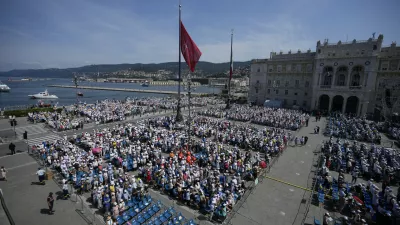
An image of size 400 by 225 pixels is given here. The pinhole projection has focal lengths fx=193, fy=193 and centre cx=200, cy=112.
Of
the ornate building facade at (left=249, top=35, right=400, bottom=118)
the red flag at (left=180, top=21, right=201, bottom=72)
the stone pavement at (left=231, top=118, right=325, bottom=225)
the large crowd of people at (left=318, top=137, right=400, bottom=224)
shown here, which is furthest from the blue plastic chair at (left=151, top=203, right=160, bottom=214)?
the ornate building facade at (left=249, top=35, right=400, bottom=118)

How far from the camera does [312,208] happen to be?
38.7 ft

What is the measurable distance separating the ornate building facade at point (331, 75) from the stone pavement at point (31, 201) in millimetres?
49653

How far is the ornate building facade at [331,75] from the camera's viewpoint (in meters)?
38.8

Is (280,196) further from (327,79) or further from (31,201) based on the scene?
(327,79)

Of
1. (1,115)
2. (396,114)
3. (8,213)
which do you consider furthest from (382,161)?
(1,115)

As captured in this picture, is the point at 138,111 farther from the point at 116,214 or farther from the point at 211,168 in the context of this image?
the point at 116,214

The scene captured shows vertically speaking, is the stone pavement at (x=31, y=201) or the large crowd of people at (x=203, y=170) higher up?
the large crowd of people at (x=203, y=170)

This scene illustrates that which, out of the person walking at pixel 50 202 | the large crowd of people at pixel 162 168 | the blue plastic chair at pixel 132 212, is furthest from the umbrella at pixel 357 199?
the person walking at pixel 50 202

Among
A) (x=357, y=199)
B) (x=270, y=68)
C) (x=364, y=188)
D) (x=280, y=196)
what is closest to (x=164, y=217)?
(x=280, y=196)

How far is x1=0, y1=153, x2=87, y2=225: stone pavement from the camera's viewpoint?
1026 centimetres

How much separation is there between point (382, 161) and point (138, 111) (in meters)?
39.2

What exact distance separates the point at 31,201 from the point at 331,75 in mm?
53916

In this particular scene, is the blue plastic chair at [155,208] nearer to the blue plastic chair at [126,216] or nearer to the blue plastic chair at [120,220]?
the blue plastic chair at [126,216]

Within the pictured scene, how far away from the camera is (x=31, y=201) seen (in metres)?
11.8
